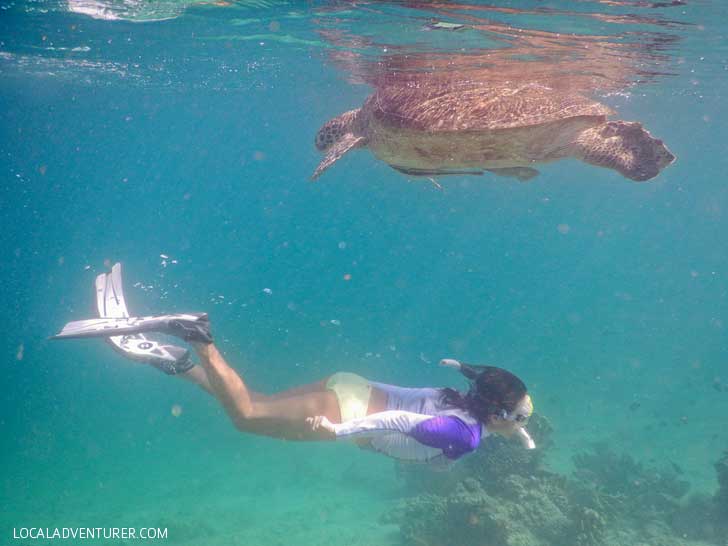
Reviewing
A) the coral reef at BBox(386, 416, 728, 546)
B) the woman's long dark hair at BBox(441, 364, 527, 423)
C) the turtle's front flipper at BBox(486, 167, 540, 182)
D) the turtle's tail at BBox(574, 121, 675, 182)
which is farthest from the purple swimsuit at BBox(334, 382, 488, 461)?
the coral reef at BBox(386, 416, 728, 546)

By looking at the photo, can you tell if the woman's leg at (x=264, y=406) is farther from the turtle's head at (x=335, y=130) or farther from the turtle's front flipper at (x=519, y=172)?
the turtle's front flipper at (x=519, y=172)

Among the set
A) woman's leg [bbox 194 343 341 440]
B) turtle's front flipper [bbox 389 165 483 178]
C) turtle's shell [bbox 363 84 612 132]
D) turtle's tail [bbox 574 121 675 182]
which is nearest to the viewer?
turtle's shell [bbox 363 84 612 132]

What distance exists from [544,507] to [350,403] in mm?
6354

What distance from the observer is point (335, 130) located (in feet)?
26.8

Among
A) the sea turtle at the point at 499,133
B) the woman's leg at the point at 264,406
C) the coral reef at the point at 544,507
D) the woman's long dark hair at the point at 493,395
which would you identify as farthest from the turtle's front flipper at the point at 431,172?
the coral reef at the point at 544,507

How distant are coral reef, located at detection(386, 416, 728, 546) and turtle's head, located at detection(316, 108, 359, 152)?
7.50m

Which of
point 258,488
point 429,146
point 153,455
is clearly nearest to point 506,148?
point 429,146

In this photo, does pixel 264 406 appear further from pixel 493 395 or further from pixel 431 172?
pixel 431 172

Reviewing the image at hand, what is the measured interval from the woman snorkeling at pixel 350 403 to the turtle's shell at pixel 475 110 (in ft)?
9.59

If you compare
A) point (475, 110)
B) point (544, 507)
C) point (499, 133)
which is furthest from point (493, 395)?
point (544, 507)

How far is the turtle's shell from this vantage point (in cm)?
540

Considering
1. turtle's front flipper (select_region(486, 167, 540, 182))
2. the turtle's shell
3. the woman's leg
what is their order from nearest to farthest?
the turtle's shell
the woman's leg
turtle's front flipper (select_region(486, 167, 540, 182))

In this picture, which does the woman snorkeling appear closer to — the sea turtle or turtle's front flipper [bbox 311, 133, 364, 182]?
turtle's front flipper [bbox 311, 133, 364, 182]

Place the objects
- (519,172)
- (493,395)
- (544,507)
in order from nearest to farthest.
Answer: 1. (493,395)
2. (519,172)
3. (544,507)
